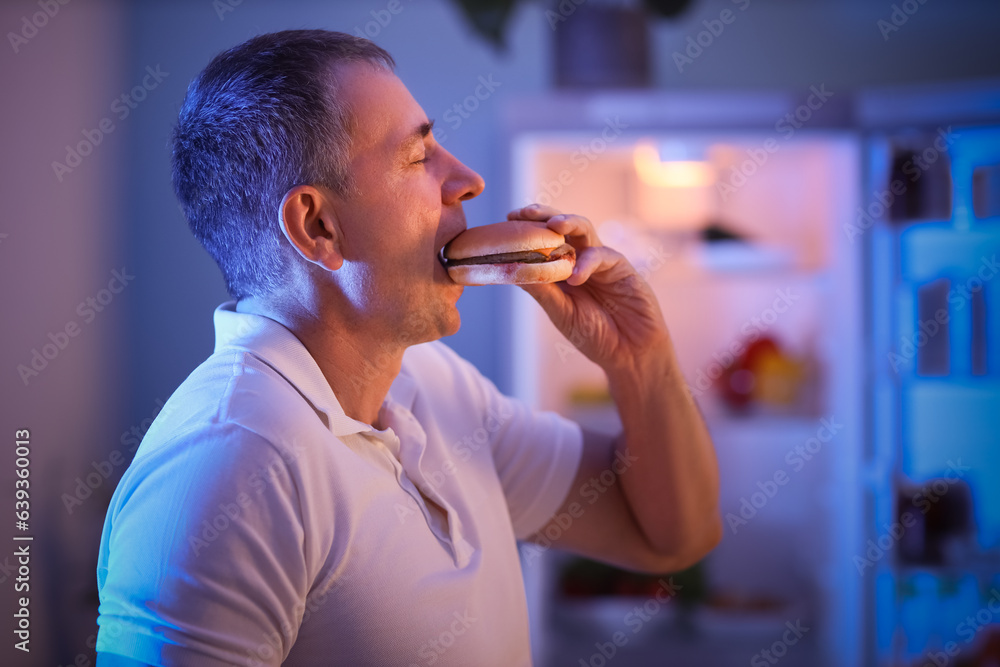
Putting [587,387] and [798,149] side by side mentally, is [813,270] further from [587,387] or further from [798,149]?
[587,387]

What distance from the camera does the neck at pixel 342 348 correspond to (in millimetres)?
856

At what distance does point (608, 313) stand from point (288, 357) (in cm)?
44

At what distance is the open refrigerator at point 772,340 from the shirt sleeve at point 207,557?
1.46 m

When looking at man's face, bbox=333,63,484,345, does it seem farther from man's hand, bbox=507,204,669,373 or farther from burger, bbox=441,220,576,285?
man's hand, bbox=507,204,669,373

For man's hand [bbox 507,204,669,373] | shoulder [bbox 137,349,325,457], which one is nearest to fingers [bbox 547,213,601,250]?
man's hand [bbox 507,204,669,373]

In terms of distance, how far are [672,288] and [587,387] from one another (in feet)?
1.49

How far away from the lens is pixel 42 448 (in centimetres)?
183

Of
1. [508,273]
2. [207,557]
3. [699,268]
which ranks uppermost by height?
[699,268]

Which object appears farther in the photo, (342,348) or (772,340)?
(772,340)

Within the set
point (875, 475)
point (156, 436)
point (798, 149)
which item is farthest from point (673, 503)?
point (798, 149)

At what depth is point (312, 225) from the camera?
84 cm

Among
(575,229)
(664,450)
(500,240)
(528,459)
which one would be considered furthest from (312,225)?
(664,450)

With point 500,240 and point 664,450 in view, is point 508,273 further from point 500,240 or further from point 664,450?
point 664,450

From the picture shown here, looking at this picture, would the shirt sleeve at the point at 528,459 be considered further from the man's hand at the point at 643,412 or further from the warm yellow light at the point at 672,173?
the warm yellow light at the point at 672,173
